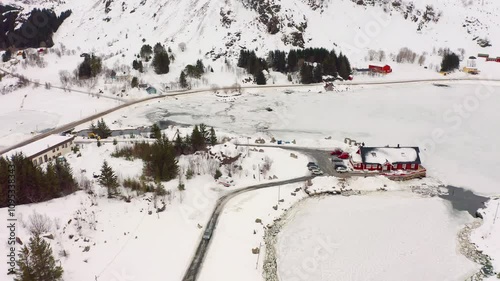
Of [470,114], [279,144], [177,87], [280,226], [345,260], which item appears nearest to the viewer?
[345,260]

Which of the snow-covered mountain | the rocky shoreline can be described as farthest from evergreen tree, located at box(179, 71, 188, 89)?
the rocky shoreline

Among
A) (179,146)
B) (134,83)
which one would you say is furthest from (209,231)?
(134,83)

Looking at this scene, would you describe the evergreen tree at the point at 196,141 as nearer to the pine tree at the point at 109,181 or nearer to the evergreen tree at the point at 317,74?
the pine tree at the point at 109,181

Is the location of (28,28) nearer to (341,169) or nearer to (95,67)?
(95,67)

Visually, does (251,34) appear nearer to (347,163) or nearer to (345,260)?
(347,163)

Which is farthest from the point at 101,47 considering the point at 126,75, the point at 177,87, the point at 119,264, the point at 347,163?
the point at 119,264

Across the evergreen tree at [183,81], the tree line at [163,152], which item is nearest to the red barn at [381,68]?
the evergreen tree at [183,81]
